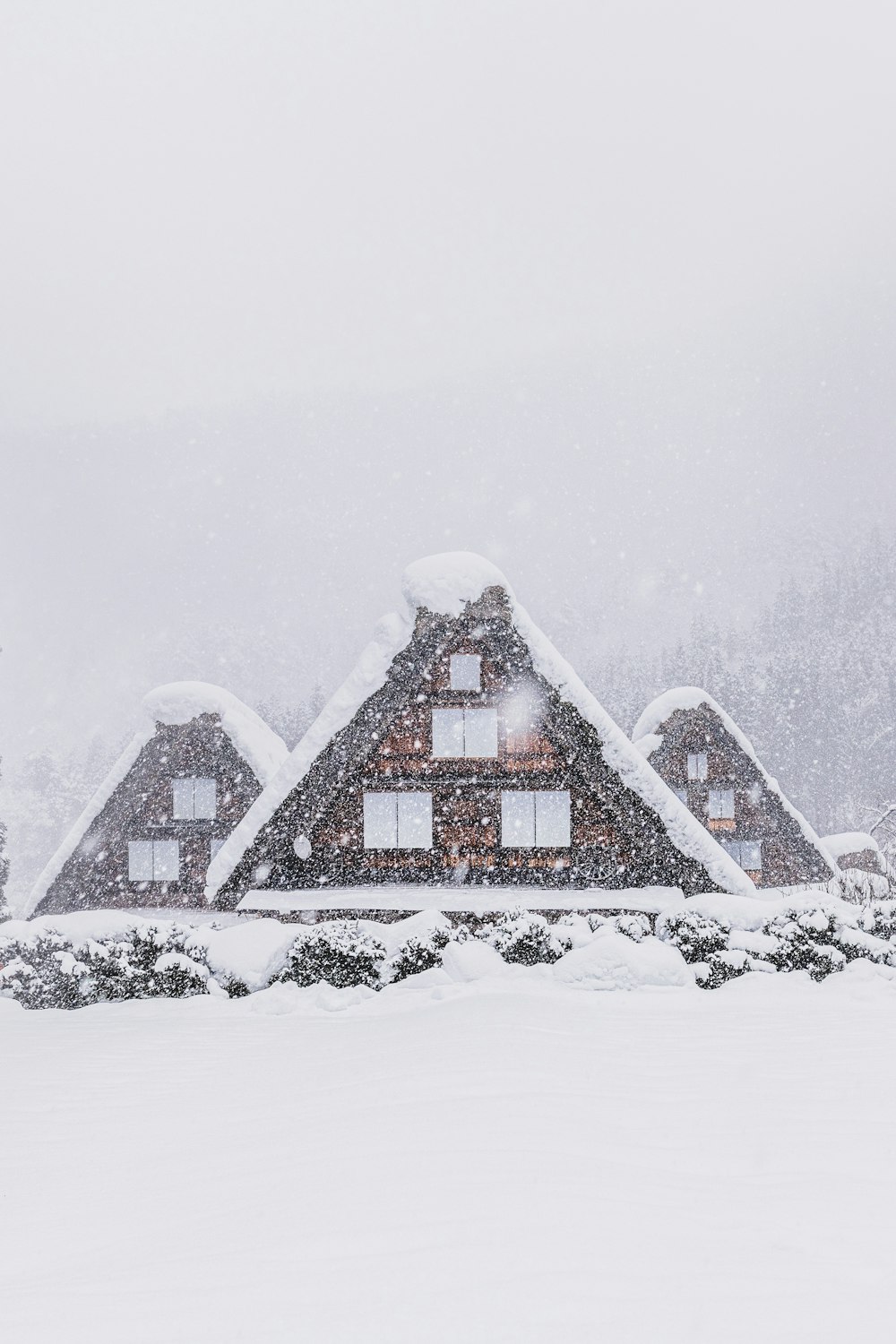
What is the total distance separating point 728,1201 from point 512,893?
29.7 ft

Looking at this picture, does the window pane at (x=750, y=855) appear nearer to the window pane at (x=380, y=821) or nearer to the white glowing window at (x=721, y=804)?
the white glowing window at (x=721, y=804)

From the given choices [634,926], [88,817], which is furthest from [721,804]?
[88,817]

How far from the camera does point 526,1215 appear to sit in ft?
11.3

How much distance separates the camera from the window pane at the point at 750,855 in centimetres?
2067

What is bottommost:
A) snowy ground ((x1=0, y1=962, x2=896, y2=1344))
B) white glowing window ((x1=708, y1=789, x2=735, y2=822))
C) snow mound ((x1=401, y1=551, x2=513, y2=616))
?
snowy ground ((x1=0, y1=962, x2=896, y2=1344))

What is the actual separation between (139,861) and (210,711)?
371cm

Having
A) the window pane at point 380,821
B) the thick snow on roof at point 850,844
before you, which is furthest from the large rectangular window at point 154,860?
the thick snow on roof at point 850,844

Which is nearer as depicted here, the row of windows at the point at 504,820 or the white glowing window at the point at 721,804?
the row of windows at the point at 504,820

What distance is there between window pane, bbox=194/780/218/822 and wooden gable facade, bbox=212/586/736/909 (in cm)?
652

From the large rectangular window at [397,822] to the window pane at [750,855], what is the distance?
10753mm

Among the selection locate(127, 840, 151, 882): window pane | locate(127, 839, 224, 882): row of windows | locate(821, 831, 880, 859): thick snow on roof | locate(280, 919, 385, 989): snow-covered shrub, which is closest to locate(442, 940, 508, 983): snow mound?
locate(280, 919, 385, 989): snow-covered shrub

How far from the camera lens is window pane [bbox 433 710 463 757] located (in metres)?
13.3

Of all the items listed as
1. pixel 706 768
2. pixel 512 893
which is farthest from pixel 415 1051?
pixel 706 768

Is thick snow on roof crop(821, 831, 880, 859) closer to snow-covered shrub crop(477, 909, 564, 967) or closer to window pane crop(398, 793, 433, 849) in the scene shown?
window pane crop(398, 793, 433, 849)
